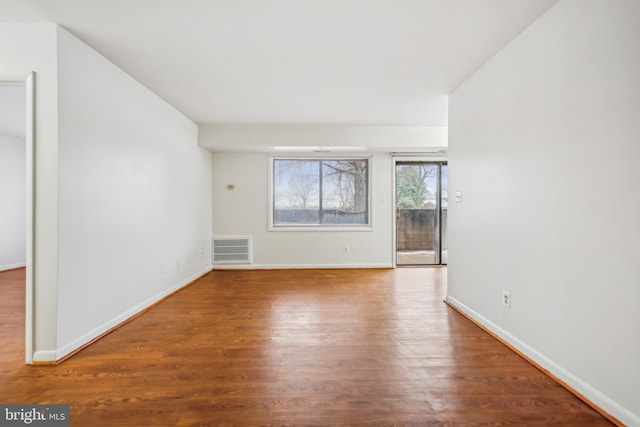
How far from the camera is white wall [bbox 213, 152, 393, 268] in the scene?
498 centimetres

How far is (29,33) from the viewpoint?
6.24 feet

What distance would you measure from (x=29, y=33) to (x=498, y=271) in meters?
3.93

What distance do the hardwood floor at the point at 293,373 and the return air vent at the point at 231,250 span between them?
1.98m

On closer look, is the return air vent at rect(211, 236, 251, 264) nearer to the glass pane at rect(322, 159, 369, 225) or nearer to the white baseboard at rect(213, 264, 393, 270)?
the white baseboard at rect(213, 264, 393, 270)

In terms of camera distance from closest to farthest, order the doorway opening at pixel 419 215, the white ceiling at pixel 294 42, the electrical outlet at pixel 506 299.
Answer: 1. the white ceiling at pixel 294 42
2. the electrical outlet at pixel 506 299
3. the doorway opening at pixel 419 215

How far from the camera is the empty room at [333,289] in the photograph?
1.44 metres

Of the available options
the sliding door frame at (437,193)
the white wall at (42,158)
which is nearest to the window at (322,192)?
the sliding door frame at (437,193)

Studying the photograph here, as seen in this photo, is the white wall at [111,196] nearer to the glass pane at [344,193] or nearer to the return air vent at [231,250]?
the return air vent at [231,250]

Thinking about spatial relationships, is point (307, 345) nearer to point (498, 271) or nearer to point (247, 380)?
point (247, 380)

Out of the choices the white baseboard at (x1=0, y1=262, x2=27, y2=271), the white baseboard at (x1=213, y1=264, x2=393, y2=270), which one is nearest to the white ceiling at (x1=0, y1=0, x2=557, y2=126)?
the white baseboard at (x1=213, y1=264, x2=393, y2=270)

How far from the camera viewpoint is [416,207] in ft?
17.0

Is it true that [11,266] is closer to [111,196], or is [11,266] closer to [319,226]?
[111,196]

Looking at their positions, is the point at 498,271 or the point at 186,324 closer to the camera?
the point at 498,271

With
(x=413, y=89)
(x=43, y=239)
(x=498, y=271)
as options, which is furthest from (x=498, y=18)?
(x=43, y=239)
